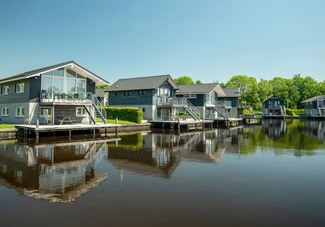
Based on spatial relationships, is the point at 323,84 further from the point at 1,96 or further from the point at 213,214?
the point at 213,214

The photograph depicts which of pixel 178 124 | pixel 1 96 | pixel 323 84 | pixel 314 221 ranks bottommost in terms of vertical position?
pixel 314 221

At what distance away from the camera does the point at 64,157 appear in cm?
1728

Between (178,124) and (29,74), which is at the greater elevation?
(29,74)

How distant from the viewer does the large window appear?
30.5 metres

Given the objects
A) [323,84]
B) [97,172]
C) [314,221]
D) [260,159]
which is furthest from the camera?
[323,84]

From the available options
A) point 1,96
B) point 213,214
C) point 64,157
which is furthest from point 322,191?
point 1,96

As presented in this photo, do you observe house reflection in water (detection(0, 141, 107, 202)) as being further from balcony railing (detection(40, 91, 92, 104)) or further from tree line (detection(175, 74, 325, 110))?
tree line (detection(175, 74, 325, 110))

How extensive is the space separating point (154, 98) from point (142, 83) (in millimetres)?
4675

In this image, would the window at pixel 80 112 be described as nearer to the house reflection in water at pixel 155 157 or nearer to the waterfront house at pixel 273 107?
the house reflection in water at pixel 155 157

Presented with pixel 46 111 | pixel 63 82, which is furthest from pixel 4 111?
pixel 63 82

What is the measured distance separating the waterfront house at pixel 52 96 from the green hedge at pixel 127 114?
7.40 meters

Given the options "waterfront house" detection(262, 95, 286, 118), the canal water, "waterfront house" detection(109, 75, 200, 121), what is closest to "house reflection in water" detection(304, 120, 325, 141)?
"waterfront house" detection(109, 75, 200, 121)

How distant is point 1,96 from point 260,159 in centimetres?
3235

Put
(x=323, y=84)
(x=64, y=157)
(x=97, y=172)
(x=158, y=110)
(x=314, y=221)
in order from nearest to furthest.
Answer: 1. (x=314, y=221)
2. (x=97, y=172)
3. (x=64, y=157)
4. (x=158, y=110)
5. (x=323, y=84)
